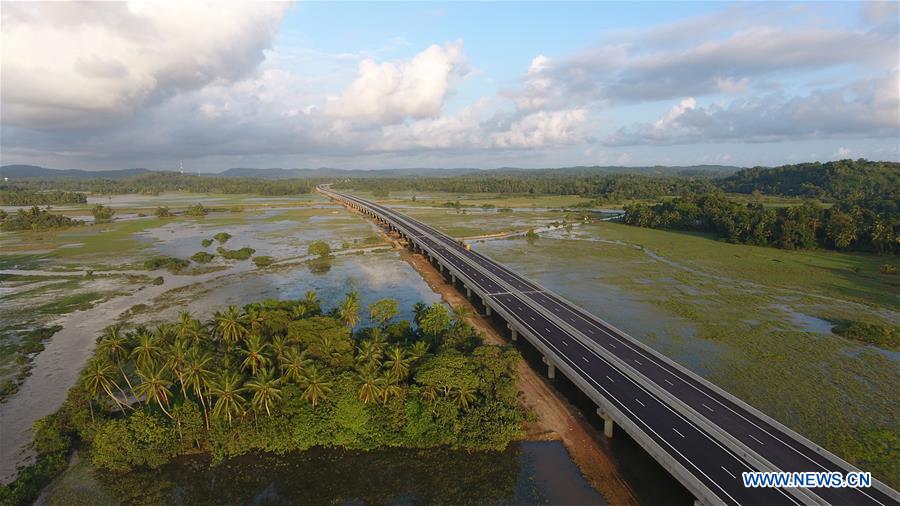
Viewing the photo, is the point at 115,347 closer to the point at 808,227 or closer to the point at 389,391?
the point at 389,391

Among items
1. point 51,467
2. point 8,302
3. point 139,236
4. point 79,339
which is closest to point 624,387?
point 51,467

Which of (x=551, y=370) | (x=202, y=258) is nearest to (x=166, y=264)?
(x=202, y=258)

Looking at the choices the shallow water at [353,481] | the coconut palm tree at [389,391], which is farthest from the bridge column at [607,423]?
the coconut palm tree at [389,391]

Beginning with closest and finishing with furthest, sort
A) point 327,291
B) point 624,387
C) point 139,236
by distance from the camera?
point 624,387 < point 327,291 < point 139,236

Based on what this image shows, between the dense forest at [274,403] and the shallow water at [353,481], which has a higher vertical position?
the dense forest at [274,403]

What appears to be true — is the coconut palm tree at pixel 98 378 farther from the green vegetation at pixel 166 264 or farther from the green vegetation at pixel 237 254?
the green vegetation at pixel 237 254

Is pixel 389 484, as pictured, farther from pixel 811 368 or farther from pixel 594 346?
pixel 811 368
